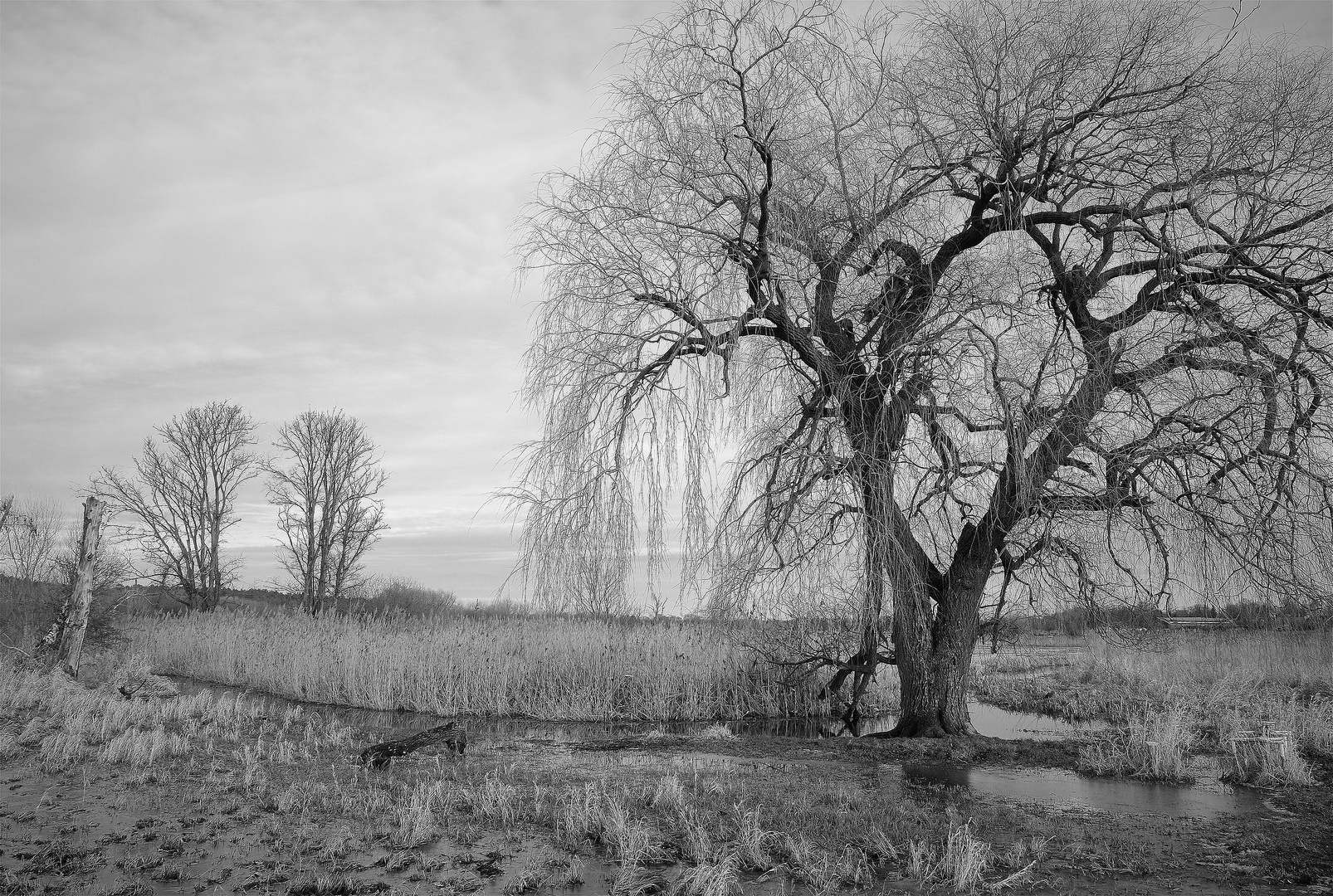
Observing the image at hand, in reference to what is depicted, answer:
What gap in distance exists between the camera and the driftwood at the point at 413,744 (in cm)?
897

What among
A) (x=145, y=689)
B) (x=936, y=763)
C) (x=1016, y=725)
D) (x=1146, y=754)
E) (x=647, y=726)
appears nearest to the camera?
(x=1146, y=754)

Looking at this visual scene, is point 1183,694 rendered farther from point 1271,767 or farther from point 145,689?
point 145,689

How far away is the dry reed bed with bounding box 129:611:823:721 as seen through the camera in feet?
45.9

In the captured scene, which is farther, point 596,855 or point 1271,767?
point 1271,767

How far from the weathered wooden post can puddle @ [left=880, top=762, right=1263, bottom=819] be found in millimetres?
12947

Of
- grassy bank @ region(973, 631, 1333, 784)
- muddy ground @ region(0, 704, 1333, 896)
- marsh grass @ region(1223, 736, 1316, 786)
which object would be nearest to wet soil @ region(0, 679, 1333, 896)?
muddy ground @ region(0, 704, 1333, 896)

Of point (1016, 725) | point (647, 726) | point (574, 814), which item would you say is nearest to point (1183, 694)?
point (1016, 725)

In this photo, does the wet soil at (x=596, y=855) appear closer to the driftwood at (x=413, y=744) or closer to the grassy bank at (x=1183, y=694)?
the driftwood at (x=413, y=744)

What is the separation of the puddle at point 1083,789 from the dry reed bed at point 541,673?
435 centimetres

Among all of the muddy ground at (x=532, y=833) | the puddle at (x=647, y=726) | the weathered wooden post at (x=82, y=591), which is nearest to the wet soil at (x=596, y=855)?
the muddy ground at (x=532, y=833)

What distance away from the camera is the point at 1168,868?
5.45 meters

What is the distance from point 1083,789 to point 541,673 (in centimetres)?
914

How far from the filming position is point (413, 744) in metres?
9.32

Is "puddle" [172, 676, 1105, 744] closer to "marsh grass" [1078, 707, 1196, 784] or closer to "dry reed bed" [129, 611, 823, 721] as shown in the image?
"dry reed bed" [129, 611, 823, 721]
